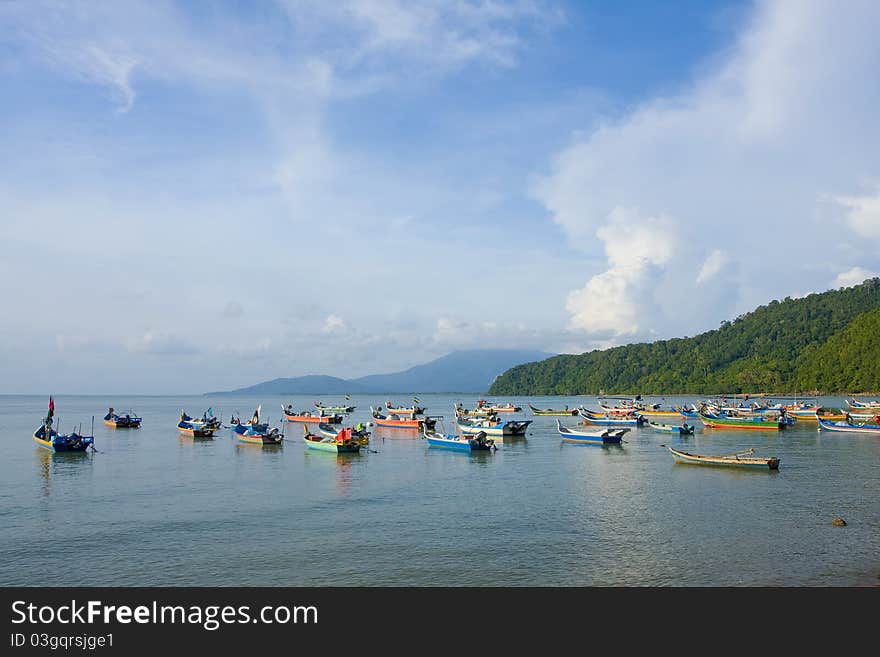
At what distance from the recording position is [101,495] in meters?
39.4

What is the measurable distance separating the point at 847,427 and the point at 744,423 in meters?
12.4

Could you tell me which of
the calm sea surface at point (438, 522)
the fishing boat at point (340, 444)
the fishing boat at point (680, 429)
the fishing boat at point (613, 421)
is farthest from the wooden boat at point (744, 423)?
the fishing boat at point (340, 444)

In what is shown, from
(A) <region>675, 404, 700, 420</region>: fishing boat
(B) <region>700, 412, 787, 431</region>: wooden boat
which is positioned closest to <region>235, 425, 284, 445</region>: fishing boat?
(B) <region>700, 412, 787, 431</region>: wooden boat

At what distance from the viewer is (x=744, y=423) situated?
8694 centimetres

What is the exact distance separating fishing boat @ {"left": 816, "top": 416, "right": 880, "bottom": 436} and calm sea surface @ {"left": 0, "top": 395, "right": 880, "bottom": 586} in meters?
23.0

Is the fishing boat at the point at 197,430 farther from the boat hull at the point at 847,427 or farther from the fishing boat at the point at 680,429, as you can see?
the boat hull at the point at 847,427

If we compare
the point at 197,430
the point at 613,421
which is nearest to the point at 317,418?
the point at 197,430

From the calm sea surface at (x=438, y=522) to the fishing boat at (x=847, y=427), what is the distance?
2298 centimetres

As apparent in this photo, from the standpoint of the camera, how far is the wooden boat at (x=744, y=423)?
8425 centimetres
